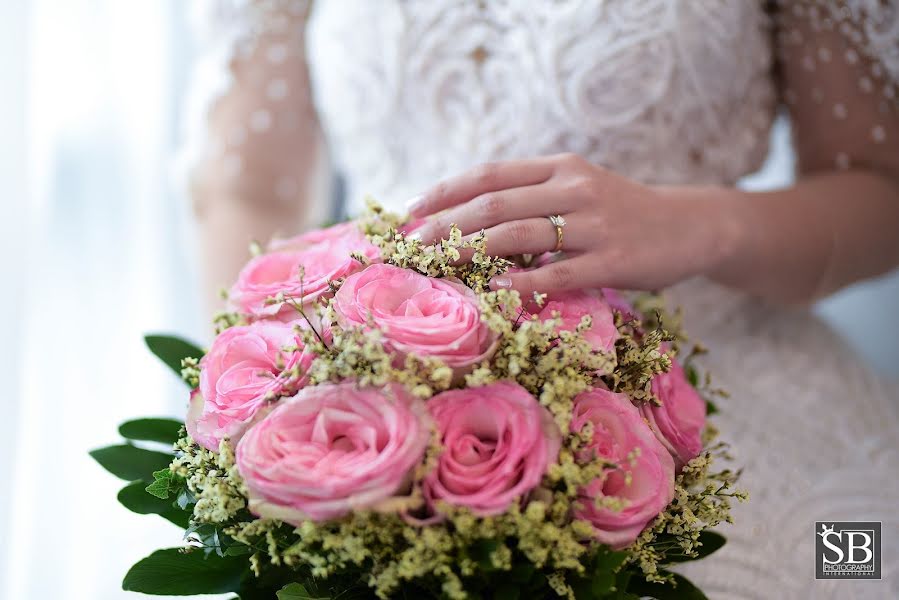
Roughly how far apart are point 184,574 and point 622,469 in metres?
0.38

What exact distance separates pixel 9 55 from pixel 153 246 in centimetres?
43

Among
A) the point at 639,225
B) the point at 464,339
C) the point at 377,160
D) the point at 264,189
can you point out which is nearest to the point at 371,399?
the point at 464,339

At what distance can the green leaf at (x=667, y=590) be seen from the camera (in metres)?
0.63

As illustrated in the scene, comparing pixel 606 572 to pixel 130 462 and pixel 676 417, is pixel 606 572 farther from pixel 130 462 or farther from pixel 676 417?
pixel 130 462

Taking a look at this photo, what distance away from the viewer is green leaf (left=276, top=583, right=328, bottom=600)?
0.54m

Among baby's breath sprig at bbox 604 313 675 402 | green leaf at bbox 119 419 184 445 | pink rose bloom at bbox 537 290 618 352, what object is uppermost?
pink rose bloom at bbox 537 290 618 352

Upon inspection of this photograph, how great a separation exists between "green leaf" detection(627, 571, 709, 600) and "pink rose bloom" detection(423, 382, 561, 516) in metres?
0.18

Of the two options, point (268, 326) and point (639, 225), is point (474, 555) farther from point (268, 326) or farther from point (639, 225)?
point (639, 225)

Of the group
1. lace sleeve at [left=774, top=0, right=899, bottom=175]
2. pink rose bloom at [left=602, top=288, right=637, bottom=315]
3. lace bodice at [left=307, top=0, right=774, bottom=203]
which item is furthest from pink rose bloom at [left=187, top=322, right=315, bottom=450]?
lace sleeve at [left=774, top=0, right=899, bottom=175]

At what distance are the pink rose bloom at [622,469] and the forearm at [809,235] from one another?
0.42 metres

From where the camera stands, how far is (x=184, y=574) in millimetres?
628

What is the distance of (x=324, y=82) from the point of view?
3.84 ft

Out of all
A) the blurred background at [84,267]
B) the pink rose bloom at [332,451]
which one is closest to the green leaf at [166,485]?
the pink rose bloom at [332,451]

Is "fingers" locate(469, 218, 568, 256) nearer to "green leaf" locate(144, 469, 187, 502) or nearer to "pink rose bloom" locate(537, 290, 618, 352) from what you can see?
"pink rose bloom" locate(537, 290, 618, 352)
